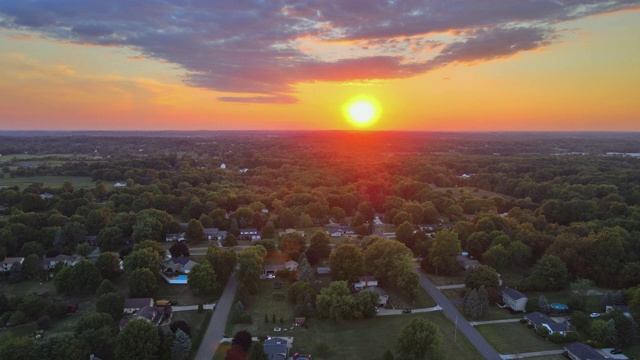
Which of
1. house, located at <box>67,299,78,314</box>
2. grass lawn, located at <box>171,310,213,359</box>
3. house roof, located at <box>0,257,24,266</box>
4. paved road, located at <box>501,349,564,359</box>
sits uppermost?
house roof, located at <box>0,257,24,266</box>

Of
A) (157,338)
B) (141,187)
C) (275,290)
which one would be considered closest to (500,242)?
(275,290)

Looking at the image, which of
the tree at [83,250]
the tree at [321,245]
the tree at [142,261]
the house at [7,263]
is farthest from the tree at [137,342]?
the house at [7,263]

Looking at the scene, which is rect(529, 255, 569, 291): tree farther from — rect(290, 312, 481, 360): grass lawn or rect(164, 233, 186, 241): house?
rect(164, 233, 186, 241): house

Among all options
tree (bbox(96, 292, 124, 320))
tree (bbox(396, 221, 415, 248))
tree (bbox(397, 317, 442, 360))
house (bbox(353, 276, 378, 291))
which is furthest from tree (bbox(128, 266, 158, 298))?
tree (bbox(396, 221, 415, 248))

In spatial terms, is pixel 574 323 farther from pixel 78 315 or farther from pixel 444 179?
pixel 444 179

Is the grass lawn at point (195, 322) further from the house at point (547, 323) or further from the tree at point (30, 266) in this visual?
the house at point (547, 323)

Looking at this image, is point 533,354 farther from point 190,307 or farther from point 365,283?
point 190,307
